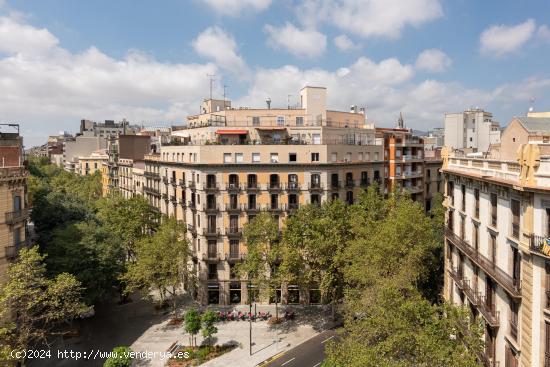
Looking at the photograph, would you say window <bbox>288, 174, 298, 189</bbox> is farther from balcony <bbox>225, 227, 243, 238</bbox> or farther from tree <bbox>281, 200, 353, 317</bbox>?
balcony <bbox>225, 227, 243, 238</bbox>

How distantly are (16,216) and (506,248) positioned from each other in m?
43.3

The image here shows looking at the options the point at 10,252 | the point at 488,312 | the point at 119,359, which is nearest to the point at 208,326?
the point at 119,359

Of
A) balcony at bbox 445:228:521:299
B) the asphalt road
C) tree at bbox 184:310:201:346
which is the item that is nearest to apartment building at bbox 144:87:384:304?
the asphalt road

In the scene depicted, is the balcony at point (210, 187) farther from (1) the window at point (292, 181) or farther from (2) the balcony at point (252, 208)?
(1) the window at point (292, 181)

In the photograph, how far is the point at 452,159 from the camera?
35594 millimetres

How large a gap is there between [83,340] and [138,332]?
19.5ft

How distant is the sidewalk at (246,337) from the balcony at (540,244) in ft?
91.0

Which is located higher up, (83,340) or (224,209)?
(224,209)

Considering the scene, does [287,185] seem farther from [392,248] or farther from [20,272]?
[20,272]

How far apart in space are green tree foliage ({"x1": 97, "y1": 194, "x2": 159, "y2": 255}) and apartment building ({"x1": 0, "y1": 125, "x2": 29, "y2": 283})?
16576 millimetres

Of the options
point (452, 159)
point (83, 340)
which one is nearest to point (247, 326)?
point (83, 340)

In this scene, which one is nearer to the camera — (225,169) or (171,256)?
(171,256)

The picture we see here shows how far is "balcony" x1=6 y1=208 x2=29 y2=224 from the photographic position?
→ 37156 mm

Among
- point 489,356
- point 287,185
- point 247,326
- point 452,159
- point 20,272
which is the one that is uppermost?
point 452,159
